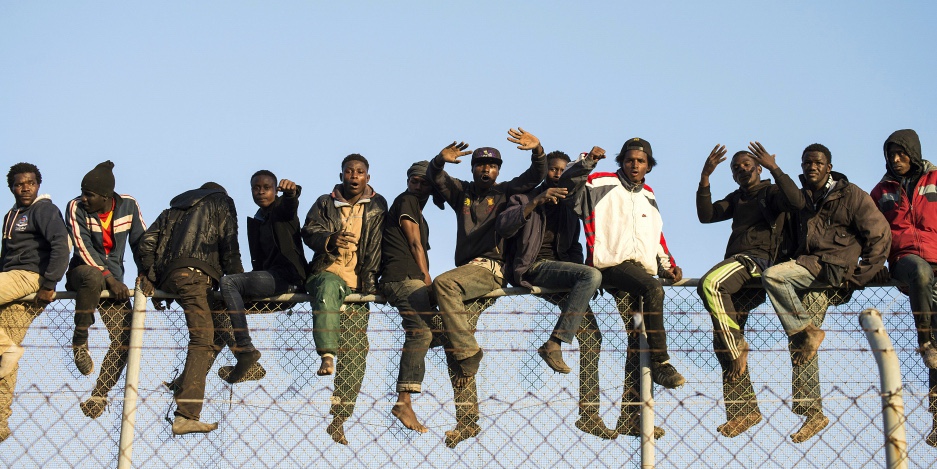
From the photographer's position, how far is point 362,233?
9219 millimetres

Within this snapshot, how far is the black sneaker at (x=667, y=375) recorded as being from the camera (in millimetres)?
7723

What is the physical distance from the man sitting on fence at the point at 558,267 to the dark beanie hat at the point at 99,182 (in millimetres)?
3166

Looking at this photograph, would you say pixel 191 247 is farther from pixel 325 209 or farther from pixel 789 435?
pixel 789 435

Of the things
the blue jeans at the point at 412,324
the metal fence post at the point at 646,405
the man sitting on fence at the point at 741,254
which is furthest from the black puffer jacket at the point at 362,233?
the man sitting on fence at the point at 741,254

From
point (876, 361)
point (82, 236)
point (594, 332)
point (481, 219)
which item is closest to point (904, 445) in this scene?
point (876, 361)

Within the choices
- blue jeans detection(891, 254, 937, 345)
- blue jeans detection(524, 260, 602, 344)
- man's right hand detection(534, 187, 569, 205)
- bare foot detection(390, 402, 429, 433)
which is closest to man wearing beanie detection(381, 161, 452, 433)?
bare foot detection(390, 402, 429, 433)

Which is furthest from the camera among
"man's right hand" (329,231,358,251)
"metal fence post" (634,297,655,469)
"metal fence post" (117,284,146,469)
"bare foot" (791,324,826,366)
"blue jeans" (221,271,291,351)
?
"man's right hand" (329,231,358,251)

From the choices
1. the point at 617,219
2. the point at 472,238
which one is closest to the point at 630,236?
the point at 617,219

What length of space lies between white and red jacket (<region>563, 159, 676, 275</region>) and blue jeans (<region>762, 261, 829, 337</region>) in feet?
2.99

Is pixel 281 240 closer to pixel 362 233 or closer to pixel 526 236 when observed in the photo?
pixel 362 233

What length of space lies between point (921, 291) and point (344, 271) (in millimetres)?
4238

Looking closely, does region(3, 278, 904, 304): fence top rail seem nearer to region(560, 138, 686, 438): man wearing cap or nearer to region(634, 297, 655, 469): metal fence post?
region(560, 138, 686, 438): man wearing cap

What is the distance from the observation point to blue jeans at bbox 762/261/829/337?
25.8 feet

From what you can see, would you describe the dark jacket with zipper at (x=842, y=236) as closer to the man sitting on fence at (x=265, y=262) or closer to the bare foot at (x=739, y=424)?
the bare foot at (x=739, y=424)
